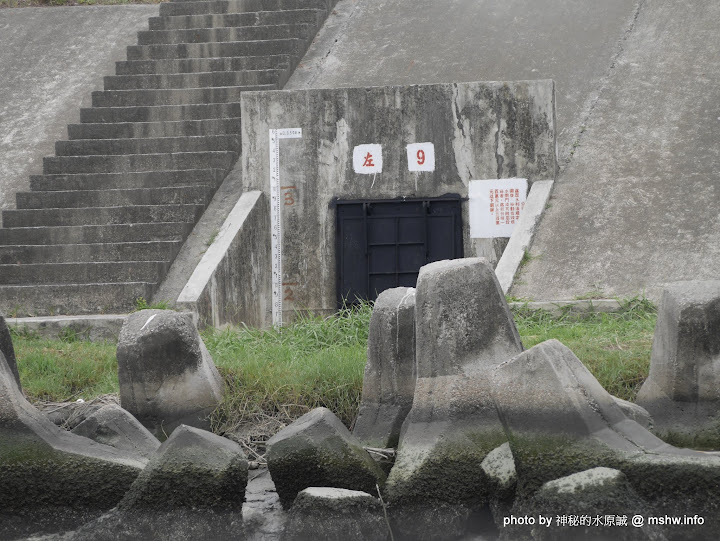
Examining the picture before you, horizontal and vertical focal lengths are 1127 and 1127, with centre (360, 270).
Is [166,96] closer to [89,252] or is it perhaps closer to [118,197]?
[118,197]

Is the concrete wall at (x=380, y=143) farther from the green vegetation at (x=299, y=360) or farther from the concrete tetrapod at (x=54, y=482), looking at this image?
the concrete tetrapod at (x=54, y=482)

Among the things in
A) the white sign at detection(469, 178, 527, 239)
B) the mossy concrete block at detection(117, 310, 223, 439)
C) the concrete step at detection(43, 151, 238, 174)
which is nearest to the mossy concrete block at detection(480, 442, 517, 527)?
the mossy concrete block at detection(117, 310, 223, 439)

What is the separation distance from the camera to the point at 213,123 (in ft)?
42.6

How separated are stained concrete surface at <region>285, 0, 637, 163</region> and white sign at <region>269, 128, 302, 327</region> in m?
1.89

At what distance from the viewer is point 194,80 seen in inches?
546

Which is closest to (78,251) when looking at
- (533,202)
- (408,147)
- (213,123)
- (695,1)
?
(213,123)

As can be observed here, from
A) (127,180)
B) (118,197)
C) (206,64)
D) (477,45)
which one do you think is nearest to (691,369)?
(118,197)

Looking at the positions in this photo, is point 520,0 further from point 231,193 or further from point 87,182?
point 87,182

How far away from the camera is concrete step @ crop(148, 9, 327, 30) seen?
15.0 meters

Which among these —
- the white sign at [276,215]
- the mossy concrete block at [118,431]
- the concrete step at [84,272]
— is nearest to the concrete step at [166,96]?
the white sign at [276,215]

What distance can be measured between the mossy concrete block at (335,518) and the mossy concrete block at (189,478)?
1.42ft

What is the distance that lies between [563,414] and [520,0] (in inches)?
425

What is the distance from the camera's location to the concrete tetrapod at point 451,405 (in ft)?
19.5

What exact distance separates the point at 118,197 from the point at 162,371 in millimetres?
5212
